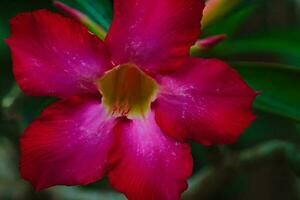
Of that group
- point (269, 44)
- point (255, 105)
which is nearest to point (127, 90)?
point (255, 105)

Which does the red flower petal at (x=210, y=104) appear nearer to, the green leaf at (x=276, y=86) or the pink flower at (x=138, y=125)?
the pink flower at (x=138, y=125)

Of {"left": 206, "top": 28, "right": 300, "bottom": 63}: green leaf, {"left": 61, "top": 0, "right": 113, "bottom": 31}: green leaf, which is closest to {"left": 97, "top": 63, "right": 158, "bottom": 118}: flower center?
{"left": 61, "top": 0, "right": 113, "bottom": 31}: green leaf

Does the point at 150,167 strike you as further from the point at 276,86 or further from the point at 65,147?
the point at 276,86

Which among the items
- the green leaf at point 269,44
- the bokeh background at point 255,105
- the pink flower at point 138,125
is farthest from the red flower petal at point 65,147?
the green leaf at point 269,44

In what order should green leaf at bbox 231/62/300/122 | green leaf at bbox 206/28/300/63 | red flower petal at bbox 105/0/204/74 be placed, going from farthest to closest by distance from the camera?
green leaf at bbox 206/28/300/63, green leaf at bbox 231/62/300/122, red flower petal at bbox 105/0/204/74

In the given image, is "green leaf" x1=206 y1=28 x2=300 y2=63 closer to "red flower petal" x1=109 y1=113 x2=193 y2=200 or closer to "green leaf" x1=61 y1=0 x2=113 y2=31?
"green leaf" x1=61 y1=0 x2=113 y2=31
